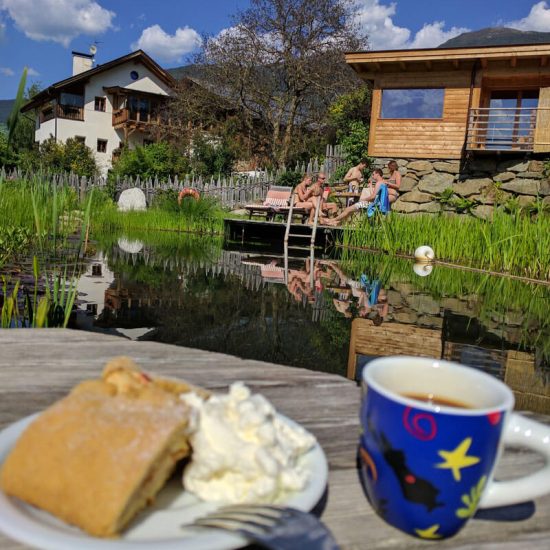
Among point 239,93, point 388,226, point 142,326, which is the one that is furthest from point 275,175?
point 142,326

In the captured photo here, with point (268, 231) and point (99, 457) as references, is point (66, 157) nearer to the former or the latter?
point (268, 231)

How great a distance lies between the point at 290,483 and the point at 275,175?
839 inches

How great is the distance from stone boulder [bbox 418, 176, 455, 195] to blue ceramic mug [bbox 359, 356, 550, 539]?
605 inches

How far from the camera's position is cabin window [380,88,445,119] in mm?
15203

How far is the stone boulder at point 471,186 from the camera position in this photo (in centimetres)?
1470

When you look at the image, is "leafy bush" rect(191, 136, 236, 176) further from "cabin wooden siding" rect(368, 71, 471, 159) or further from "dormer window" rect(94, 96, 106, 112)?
"cabin wooden siding" rect(368, 71, 471, 159)

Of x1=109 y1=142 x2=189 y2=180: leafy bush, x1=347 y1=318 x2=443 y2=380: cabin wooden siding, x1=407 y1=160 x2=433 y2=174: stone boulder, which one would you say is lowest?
x1=347 y1=318 x2=443 y2=380: cabin wooden siding

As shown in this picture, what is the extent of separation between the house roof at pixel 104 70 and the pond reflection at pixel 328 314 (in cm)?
2915

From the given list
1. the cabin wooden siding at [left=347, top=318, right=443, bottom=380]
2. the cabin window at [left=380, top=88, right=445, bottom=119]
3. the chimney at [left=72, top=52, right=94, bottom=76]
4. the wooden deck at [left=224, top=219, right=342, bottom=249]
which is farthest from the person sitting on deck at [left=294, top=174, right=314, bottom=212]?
the chimney at [left=72, top=52, right=94, bottom=76]

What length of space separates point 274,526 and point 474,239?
852cm

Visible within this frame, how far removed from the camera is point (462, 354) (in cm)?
349

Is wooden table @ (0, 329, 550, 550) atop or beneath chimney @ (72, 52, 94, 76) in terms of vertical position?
beneath

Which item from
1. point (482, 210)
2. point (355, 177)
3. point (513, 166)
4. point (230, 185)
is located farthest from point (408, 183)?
point (230, 185)

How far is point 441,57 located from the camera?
14352mm
